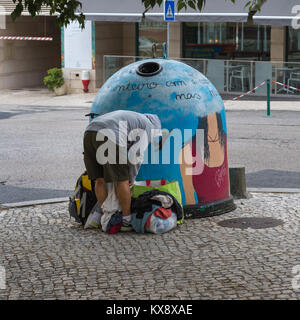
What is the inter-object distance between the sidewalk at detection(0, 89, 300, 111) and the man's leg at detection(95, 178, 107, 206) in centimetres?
1292

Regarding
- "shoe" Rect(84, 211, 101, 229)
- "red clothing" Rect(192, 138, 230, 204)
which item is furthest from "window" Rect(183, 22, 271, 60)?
"shoe" Rect(84, 211, 101, 229)

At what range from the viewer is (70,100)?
77.6 feet

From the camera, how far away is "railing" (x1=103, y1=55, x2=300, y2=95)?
22.1 metres

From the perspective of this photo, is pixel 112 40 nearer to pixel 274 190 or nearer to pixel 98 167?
pixel 274 190

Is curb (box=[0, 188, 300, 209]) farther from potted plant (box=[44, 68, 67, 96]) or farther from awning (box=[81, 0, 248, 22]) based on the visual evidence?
potted plant (box=[44, 68, 67, 96])

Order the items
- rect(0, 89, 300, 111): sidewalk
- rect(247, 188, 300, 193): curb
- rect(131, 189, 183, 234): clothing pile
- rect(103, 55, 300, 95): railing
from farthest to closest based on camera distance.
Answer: rect(103, 55, 300, 95): railing
rect(0, 89, 300, 111): sidewalk
rect(247, 188, 300, 193): curb
rect(131, 189, 183, 234): clothing pile

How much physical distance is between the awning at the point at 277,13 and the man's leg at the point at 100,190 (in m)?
14.8

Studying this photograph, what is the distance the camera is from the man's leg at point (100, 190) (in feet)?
25.6

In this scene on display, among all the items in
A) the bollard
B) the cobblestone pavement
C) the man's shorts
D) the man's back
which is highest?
the man's back

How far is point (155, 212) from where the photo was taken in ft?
25.0

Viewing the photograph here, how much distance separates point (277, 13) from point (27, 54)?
432 inches

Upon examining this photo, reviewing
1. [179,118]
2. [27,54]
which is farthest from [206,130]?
[27,54]

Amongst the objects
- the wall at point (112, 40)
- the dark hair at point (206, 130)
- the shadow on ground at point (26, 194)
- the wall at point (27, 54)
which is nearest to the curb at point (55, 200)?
the shadow on ground at point (26, 194)

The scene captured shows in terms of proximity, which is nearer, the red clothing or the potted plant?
the red clothing
